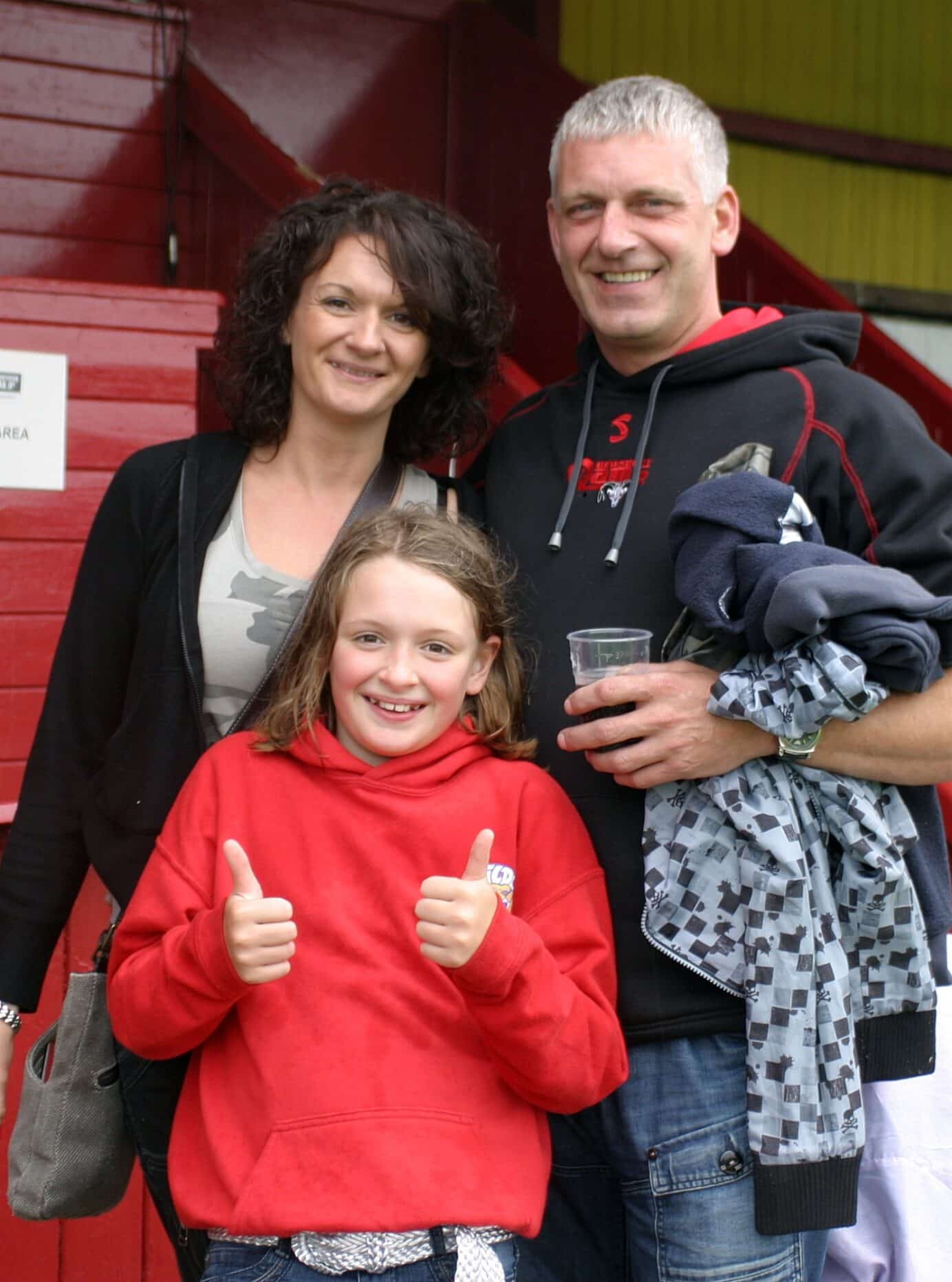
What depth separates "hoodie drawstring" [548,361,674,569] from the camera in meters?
1.98

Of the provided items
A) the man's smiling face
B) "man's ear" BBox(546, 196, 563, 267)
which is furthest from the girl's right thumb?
"man's ear" BBox(546, 196, 563, 267)

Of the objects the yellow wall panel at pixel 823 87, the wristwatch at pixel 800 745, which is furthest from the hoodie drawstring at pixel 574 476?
the yellow wall panel at pixel 823 87

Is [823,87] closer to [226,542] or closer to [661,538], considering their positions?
[661,538]

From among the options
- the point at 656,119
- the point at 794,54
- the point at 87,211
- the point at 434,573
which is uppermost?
the point at 794,54

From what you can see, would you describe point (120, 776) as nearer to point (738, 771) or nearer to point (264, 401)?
point (264, 401)

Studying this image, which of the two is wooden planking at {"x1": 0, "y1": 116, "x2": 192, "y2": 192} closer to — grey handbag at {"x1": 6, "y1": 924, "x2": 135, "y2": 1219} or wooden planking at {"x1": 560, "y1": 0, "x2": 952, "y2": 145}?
wooden planking at {"x1": 560, "y1": 0, "x2": 952, "y2": 145}

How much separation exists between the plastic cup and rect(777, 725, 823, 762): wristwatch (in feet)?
0.67

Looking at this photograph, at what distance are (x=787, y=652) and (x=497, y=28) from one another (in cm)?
381

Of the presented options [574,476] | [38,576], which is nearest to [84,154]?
[38,576]

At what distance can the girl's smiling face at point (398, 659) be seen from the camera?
72.0 inches

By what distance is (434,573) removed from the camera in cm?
190

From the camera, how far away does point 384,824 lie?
1788mm

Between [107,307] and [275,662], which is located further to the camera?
[107,307]

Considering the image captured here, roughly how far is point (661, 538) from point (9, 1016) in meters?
1.20
